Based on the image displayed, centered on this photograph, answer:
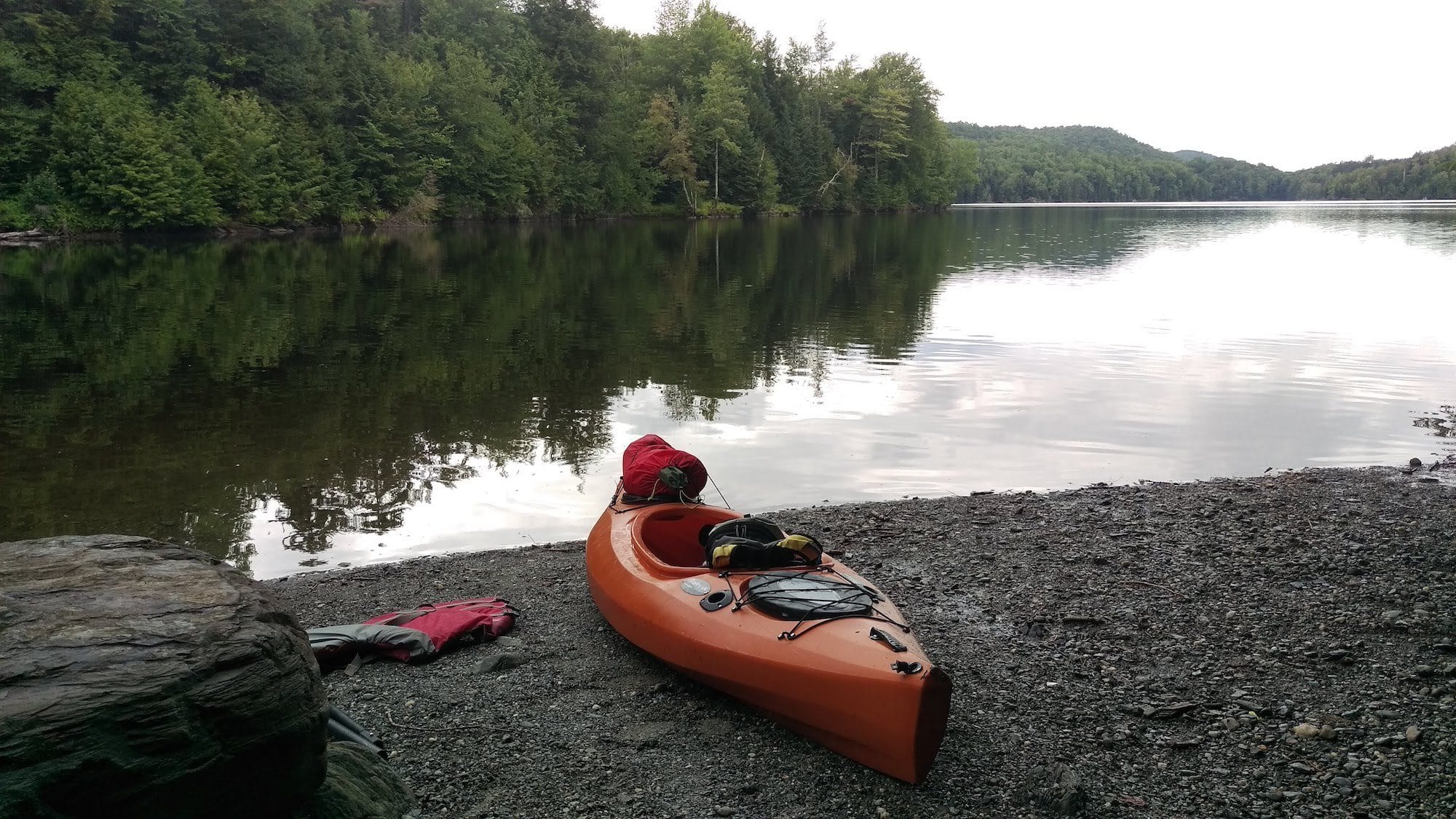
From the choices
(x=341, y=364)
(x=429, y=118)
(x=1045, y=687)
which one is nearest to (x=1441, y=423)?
(x=1045, y=687)

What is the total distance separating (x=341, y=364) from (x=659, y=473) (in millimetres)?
10224

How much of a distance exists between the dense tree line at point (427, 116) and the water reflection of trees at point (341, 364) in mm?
9248

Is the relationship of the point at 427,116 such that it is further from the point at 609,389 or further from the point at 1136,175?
the point at 1136,175

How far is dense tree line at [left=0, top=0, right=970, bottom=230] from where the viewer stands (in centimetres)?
4072

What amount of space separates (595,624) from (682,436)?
17.8 feet

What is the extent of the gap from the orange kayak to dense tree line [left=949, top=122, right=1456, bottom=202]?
112m

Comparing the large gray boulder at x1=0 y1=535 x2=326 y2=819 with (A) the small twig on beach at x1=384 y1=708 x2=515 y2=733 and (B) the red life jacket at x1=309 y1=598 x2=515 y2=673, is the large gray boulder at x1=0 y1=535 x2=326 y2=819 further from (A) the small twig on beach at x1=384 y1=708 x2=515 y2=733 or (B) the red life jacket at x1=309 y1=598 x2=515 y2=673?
(B) the red life jacket at x1=309 y1=598 x2=515 y2=673

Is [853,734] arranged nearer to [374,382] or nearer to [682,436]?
[682,436]

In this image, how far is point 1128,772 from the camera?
458 cm

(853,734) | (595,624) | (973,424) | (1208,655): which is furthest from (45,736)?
(973,424)

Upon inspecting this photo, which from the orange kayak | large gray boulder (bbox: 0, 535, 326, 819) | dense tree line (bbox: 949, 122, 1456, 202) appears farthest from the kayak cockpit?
dense tree line (bbox: 949, 122, 1456, 202)

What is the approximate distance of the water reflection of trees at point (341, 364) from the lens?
375 inches

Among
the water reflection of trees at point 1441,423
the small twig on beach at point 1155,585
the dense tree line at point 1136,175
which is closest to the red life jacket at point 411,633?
the small twig on beach at point 1155,585

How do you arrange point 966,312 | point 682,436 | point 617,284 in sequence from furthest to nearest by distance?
point 617,284
point 966,312
point 682,436
